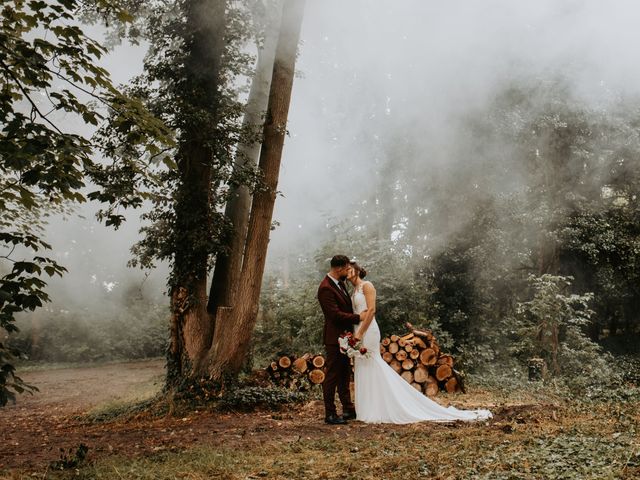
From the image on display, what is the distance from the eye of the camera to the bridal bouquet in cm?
582

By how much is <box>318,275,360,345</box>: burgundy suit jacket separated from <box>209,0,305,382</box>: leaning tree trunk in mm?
1858

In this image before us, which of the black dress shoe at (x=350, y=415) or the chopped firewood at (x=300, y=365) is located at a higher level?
the chopped firewood at (x=300, y=365)

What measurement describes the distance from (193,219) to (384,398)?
4047 mm

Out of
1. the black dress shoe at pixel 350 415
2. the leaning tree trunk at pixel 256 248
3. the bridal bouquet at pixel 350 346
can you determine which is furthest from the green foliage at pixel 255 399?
the bridal bouquet at pixel 350 346

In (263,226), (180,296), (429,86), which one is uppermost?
(429,86)

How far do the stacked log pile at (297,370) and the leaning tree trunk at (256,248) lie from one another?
1.28 meters

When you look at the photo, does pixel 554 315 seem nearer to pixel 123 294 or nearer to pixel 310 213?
pixel 310 213

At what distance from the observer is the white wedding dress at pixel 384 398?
5891 mm

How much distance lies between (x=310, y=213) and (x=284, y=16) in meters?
13.7

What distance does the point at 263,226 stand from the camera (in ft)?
25.2

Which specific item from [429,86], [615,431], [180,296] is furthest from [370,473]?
[429,86]

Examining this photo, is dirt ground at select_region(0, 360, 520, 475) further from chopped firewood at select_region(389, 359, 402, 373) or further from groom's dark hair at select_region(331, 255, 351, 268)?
groom's dark hair at select_region(331, 255, 351, 268)

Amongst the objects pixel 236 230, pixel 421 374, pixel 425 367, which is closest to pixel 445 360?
pixel 425 367

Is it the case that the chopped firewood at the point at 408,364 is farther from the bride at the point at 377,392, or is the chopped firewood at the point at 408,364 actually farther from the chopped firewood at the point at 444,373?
the bride at the point at 377,392
